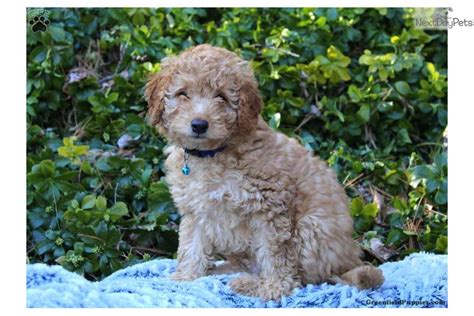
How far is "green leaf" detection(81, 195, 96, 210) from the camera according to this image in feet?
25.4

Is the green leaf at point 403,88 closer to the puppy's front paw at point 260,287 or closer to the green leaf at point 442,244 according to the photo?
the green leaf at point 442,244

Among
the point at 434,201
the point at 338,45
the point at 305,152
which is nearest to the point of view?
the point at 305,152

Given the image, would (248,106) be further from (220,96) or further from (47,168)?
(47,168)

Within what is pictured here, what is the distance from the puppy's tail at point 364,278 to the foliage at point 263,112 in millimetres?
1535

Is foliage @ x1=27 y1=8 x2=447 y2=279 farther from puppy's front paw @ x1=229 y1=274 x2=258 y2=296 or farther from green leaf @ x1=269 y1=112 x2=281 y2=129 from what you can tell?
puppy's front paw @ x1=229 y1=274 x2=258 y2=296

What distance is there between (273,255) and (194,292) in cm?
67

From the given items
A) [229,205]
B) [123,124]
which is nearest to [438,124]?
[123,124]

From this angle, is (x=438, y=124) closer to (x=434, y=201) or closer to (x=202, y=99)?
(x=434, y=201)

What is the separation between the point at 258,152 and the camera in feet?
20.2

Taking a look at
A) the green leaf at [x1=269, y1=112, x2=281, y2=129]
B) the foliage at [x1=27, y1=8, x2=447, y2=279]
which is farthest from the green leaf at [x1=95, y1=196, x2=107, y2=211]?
the green leaf at [x1=269, y1=112, x2=281, y2=129]

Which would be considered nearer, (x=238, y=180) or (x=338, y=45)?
(x=238, y=180)

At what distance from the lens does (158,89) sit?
6004 millimetres

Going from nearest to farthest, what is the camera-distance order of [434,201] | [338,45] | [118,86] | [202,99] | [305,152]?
[202,99]
[305,152]
[434,201]
[118,86]
[338,45]

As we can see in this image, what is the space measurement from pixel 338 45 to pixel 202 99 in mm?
4237
